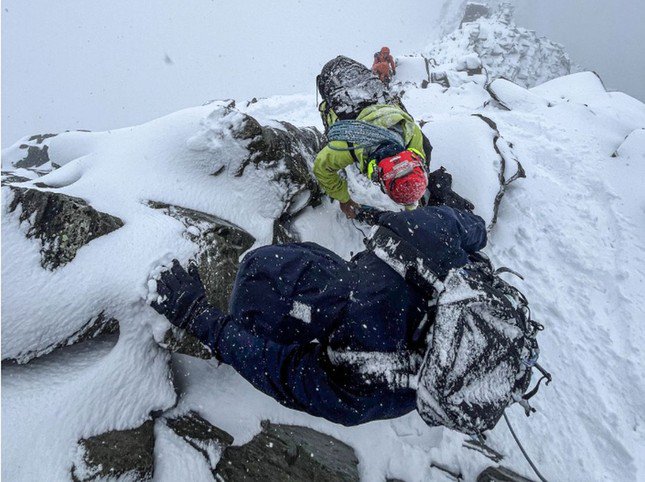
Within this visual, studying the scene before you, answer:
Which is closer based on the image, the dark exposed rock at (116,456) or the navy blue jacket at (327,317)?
the navy blue jacket at (327,317)

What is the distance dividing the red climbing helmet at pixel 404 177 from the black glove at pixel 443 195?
64.2 inches

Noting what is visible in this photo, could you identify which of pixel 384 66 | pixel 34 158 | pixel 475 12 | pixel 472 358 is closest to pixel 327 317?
pixel 472 358

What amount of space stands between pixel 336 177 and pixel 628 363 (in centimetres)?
440

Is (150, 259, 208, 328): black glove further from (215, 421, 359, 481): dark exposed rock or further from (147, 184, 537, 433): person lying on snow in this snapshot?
(215, 421, 359, 481): dark exposed rock

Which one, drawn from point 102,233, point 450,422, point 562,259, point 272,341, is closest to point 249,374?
Result: point 272,341

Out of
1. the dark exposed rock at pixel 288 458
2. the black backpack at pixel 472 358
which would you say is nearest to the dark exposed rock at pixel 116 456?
the dark exposed rock at pixel 288 458

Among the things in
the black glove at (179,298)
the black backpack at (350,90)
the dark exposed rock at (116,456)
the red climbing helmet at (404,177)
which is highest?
the black backpack at (350,90)

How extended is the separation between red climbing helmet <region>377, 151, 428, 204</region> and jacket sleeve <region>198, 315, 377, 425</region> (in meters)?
1.83

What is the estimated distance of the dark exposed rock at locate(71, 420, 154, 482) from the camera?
244 cm

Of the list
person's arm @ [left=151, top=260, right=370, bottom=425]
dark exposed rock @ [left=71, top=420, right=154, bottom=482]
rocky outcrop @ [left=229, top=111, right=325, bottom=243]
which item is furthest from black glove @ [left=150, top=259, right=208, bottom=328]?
rocky outcrop @ [left=229, top=111, right=325, bottom=243]

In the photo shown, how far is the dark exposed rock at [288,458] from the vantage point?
300cm

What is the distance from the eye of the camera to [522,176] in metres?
6.00

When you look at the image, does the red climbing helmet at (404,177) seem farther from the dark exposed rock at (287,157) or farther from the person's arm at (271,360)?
the dark exposed rock at (287,157)

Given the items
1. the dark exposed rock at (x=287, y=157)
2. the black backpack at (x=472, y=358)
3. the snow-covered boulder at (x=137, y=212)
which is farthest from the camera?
the dark exposed rock at (x=287, y=157)
